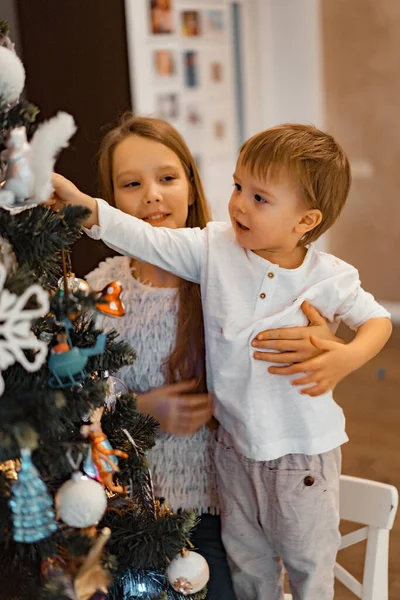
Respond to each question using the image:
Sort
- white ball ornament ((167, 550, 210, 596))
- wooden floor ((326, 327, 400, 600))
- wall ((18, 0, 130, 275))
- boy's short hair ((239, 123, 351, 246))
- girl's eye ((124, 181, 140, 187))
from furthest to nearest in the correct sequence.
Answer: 1. wooden floor ((326, 327, 400, 600))
2. wall ((18, 0, 130, 275))
3. girl's eye ((124, 181, 140, 187))
4. boy's short hair ((239, 123, 351, 246))
5. white ball ornament ((167, 550, 210, 596))

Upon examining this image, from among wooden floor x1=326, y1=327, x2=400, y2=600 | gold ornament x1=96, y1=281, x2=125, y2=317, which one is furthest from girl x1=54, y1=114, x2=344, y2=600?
wooden floor x1=326, y1=327, x2=400, y2=600

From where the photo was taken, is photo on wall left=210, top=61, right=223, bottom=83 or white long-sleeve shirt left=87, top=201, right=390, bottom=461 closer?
white long-sleeve shirt left=87, top=201, right=390, bottom=461

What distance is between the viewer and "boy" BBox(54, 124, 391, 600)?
1167 mm

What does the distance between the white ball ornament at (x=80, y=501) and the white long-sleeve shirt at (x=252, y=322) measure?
1.43 feet

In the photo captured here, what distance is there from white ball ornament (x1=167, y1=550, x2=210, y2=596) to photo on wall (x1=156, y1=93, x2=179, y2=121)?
305 cm

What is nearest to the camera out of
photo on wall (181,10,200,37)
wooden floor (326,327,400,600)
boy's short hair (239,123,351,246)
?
boy's short hair (239,123,351,246)

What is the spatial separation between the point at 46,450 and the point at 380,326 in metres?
0.67

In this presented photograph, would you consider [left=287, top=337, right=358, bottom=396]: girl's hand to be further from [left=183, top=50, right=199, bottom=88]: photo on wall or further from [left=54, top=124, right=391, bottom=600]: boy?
[left=183, top=50, right=199, bottom=88]: photo on wall

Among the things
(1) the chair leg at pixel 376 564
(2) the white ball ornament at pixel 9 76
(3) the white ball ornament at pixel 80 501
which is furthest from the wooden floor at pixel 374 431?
(2) the white ball ornament at pixel 9 76

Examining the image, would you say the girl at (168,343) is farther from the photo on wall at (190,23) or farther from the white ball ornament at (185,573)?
the photo on wall at (190,23)

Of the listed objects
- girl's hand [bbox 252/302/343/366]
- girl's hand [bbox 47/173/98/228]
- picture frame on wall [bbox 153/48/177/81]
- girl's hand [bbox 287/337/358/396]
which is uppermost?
girl's hand [bbox 47/173/98/228]

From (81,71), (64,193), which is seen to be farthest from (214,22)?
(64,193)

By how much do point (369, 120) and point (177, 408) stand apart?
339 cm

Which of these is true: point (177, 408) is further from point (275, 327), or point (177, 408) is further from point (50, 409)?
point (50, 409)
